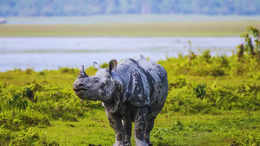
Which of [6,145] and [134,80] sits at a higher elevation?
[134,80]

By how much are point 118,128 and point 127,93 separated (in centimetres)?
66

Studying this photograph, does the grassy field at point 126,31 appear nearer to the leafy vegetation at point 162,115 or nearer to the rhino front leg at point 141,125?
the leafy vegetation at point 162,115

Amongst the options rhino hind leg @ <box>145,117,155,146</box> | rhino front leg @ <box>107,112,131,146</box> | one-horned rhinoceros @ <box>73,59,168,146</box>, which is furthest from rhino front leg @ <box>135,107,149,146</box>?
rhino hind leg @ <box>145,117,155,146</box>

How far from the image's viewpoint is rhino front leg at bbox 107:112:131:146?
7840 mm

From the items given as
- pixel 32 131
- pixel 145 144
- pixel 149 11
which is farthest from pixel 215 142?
pixel 149 11

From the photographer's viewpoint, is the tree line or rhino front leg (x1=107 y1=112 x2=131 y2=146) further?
the tree line

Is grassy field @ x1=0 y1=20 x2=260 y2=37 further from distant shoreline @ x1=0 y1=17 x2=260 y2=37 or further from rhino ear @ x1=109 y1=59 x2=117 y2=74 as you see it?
rhino ear @ x1=109 y1=59 x2=117 y2=74

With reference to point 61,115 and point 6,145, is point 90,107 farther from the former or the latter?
point 6,145

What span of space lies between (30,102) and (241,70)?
7756mm

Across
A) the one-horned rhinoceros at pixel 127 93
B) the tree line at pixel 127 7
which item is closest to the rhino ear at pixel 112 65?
the one-horned rhinoceros at pixel 127 93

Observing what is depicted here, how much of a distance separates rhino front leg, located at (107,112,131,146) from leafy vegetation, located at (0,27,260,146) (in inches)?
55.5

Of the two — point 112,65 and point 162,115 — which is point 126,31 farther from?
point 112,65

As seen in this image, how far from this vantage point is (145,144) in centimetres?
813

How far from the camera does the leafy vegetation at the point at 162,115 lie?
9.75 m
